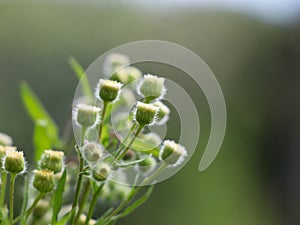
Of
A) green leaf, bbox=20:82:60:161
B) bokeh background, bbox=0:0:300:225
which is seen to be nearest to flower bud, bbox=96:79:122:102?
green leaf, bbox=20:82:60:161

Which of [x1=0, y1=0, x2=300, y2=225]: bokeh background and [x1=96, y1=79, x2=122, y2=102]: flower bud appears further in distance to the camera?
[x1=0, y1=0, x2=300, y2=225]: bokeh background

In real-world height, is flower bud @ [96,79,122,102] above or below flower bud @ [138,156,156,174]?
above

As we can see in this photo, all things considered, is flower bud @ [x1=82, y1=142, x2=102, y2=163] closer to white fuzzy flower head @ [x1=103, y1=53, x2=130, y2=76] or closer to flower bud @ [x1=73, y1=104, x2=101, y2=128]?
flower bud @ [x1=73, y1=104, x2=101, y2=128]

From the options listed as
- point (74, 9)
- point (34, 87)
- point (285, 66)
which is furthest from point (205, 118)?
point (285, 66)

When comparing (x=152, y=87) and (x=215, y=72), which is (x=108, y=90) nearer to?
(x=152, y=87)

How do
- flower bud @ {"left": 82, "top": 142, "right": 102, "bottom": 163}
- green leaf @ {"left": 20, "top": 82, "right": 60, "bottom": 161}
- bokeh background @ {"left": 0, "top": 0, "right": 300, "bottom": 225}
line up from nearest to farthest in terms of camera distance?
1. flower bud @ {"left": 82, "top": 142, "right": 102, "bottom": 163}
2. green leaf @ {"left": 20, "top": 82, "right": 60, "bottom": 161}
3. bokeh background @ {"left": 0, "top": 0, "right": 300, "bottom": 225}

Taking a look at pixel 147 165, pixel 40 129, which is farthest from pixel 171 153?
pixel 40 129

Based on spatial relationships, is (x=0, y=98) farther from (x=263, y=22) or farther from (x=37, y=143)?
(x=37, y=143)
